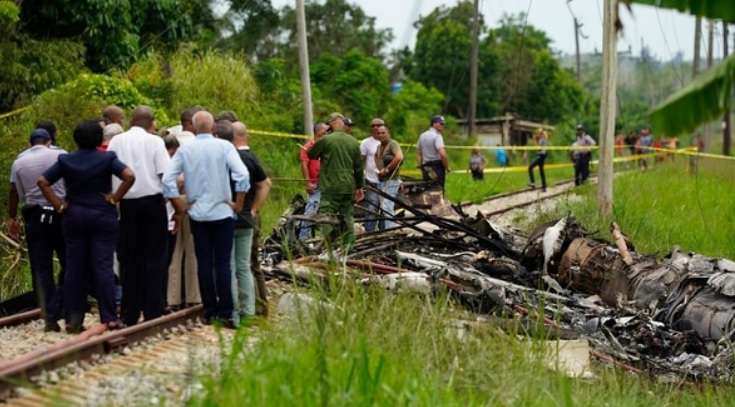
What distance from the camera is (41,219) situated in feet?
37.5

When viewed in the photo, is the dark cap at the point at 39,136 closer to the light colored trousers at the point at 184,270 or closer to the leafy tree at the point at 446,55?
the light colored trousers at the point at 184,270

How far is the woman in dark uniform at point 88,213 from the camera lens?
10406 millimetres

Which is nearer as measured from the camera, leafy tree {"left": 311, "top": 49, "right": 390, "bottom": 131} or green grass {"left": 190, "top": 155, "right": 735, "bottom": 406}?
green grass {"left": 190, "top": 155, "right": 735, "bottom": 406}

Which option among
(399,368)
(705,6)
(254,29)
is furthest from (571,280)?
(254,29)

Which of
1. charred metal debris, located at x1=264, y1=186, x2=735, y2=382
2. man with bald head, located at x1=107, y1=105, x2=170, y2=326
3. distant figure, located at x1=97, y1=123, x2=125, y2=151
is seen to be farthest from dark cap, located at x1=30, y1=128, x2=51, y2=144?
charred metal debris, located at x1=264, y1=186, x2=735, y2=382

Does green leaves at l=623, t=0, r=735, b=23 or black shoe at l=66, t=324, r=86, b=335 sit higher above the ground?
green leaves at l=623, t=0, r=735, b=23

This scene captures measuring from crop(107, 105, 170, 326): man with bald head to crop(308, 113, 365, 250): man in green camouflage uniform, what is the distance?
3514 millimetres

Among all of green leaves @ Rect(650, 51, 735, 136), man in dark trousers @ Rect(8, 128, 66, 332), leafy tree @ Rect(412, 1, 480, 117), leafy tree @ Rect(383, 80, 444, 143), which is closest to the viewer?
green leaves @ Rect(650, 51, 735, 136)

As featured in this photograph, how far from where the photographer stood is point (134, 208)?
10828mm

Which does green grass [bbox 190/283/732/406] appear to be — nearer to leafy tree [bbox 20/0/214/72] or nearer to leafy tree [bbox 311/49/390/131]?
leafy tree [bbox 20/0/214/72]

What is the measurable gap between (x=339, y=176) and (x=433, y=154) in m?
4.90

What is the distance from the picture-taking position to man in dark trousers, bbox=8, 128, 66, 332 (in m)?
11.4

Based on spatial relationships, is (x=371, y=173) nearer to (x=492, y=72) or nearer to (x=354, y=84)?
(x=354, y=84)

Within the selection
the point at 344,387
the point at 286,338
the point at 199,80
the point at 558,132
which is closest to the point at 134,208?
the point at 286,338
